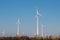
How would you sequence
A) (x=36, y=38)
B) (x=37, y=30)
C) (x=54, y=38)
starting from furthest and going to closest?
1. (x=54, y=38)
2. (x=36, y=38)
3. (x=37, y=30)

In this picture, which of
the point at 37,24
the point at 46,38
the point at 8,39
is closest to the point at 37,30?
the point at 37,24

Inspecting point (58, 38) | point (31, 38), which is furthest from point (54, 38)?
point (31, 38)

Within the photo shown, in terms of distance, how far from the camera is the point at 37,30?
63375 millimetres

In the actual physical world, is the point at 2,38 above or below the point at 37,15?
below

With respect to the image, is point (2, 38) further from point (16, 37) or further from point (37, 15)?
point (37, 15)

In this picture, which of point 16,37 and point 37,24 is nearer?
point 37,24

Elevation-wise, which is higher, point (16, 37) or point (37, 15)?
point (37, 15)

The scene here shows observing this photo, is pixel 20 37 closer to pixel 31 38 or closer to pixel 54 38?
pixel 31 38

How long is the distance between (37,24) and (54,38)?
11063mm

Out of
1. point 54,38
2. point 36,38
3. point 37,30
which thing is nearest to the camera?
point 37,30

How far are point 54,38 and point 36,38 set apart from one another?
278 inches

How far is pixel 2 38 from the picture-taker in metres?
76.1

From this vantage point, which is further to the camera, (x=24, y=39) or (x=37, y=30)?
(x=24, y=39)

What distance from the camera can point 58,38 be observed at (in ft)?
245
